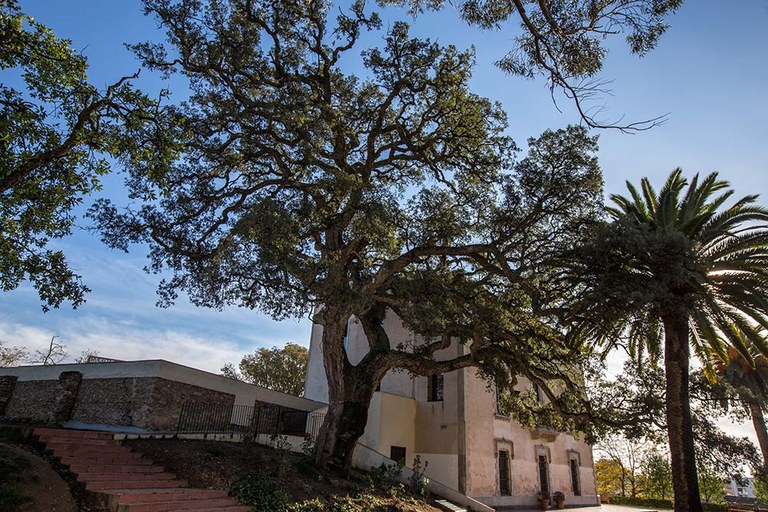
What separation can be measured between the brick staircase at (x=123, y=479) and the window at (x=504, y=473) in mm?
14848

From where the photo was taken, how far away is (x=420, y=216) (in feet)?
47.1

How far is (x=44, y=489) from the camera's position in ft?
29.3

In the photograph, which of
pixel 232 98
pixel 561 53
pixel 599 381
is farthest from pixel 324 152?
pixel 599 381

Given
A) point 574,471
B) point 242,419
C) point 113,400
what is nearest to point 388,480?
point 242,419

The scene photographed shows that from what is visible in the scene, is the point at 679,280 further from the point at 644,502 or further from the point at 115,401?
the point at 644,502

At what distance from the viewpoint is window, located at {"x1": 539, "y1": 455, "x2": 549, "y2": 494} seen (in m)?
23.4

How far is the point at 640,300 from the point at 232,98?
12632 millimetres

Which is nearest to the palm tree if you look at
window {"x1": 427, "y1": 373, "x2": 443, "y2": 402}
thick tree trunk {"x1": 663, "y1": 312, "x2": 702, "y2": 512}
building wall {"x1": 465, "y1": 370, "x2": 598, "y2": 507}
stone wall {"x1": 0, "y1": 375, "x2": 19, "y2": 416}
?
thick tree trunk {"x1": 663, "y1": 312, "x2": 702, "y2": 512}

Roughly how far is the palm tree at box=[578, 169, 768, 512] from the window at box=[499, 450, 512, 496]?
9296 millimetres

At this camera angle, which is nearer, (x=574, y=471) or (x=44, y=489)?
(x=44, y=489)

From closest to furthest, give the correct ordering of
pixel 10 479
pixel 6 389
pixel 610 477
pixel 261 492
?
pixel 10 479 → pixel 261 492 → pixel 6 389 → pixel 610 477

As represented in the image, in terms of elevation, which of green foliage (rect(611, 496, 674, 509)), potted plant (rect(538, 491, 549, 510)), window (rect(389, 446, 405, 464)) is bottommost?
green foliage (rect(611, 496, 674, 509))

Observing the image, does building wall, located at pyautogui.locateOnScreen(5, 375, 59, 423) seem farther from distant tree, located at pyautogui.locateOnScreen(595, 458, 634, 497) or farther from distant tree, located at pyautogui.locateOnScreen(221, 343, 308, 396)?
distant tree, located at pyautogui.locateOnScreen(595, 458, 634, 497)

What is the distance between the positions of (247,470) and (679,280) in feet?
40.9
